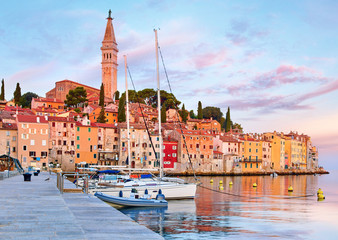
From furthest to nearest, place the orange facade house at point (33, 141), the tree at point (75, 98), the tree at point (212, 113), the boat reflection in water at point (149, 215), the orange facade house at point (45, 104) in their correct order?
the tree at point (212, 113)
the tree at point (75, 98)
the orange facade house at point (45, 104)
the orange facade house at point (33, 141)
the boat reflection in water at point (149, 215)

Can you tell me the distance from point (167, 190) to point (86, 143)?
52.1 m

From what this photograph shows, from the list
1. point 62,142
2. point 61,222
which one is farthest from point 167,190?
point 62,142

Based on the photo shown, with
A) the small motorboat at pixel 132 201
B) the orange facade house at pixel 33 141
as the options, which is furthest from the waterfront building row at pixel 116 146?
the small motorboat at pixel 132 201

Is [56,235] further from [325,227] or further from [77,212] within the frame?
[325,227]

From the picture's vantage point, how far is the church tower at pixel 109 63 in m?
150

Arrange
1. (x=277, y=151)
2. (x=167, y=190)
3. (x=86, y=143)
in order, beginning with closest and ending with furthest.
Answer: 1. (x=167, y=190)
2. (x=86, y=143)
3. (x=277, y=151)

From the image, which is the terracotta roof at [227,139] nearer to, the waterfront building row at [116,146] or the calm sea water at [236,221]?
the waterfront building row at [116,146]

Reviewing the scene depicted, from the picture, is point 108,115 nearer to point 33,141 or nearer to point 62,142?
point 62,142

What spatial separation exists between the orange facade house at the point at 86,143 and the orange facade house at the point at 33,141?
A: 22.7 feet

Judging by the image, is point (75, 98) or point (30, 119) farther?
point (75, 98)

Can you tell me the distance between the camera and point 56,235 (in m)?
9.15

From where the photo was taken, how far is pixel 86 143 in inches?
3231

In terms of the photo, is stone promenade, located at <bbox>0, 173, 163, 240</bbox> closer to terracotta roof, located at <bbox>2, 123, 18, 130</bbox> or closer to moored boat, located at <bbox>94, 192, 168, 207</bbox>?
moored boat, located at <bbox>94, 192, 168, 207</bbox>

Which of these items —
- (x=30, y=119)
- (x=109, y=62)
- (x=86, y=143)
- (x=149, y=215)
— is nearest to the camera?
(x=149, y=215)
